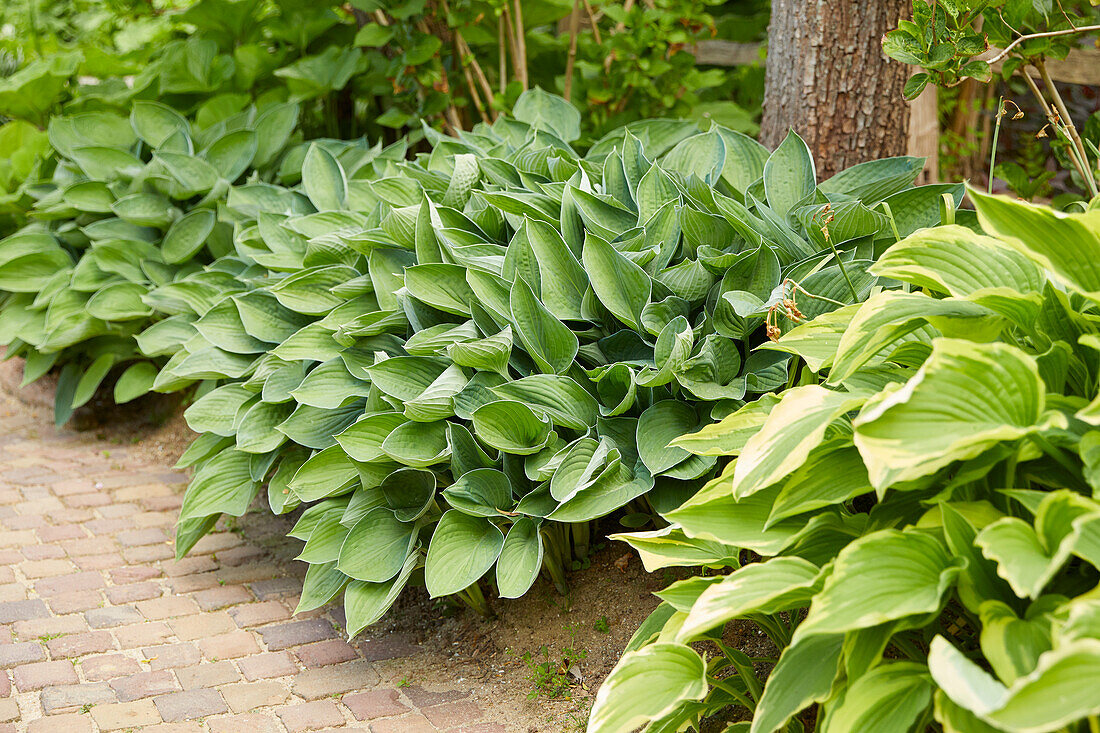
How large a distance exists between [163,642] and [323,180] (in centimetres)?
170

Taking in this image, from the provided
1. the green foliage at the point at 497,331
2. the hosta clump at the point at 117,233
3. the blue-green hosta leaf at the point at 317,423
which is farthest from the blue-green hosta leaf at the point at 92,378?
the blue-green hosta leaf at the point at 317,423

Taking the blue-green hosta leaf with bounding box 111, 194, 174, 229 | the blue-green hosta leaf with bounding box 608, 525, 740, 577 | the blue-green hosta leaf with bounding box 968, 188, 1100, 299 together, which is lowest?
the blue-green hosta leaf with bounding box 608, 525, 740, 577

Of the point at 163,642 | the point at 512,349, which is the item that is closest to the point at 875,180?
the point at 512,349

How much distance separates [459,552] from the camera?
7.16 feet

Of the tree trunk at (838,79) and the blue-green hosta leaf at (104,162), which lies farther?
the blue-green hosta leaf at (104,162)

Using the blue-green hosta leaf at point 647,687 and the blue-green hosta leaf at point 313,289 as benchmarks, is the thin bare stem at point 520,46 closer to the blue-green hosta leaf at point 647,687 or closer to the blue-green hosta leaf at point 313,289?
the blue-green hosta leaf at point 313,289

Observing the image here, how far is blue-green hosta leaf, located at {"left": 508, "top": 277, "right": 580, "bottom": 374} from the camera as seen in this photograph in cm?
226

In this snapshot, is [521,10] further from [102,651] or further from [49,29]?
[49,29]

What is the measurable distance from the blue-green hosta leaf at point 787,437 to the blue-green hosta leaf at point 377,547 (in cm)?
107

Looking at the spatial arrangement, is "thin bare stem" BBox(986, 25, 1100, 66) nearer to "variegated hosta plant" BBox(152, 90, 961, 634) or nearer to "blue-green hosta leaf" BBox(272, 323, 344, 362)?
"variegated hosta plant" BBox(152, 90, 961, 634)

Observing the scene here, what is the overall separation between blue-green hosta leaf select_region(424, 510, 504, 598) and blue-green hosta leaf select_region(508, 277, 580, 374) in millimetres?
416

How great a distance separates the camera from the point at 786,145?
262 centimetres

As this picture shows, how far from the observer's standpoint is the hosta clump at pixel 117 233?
3.65m

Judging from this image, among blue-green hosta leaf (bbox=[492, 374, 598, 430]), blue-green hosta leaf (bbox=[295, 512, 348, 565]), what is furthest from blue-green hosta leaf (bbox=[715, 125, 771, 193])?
blue-green hosta leaf (bbox=[295, 512, 348, 565])
